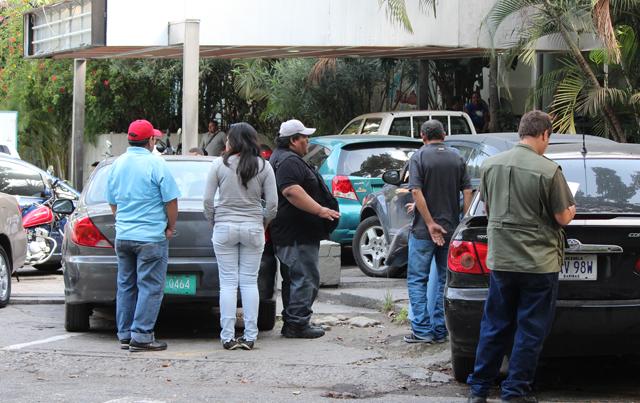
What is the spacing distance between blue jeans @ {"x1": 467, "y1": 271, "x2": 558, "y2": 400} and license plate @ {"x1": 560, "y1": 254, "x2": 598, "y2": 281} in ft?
0.85

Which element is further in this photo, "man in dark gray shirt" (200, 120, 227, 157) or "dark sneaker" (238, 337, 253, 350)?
"man in dark gray shirt" (200, 120, 227, 157)

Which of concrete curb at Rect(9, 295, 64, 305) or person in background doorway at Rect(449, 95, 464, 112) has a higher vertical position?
person in background doorway at Rect(449, 95, 464, 112)

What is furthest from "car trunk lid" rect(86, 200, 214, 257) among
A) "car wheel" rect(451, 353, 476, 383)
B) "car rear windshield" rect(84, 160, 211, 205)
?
"car wheel" rect(451, 353, 476, 383)

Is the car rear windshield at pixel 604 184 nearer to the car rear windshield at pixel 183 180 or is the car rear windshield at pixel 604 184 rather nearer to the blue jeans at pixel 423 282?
the blue jeans at pixel 423 282

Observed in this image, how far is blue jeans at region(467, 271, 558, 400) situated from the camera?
14.1ft

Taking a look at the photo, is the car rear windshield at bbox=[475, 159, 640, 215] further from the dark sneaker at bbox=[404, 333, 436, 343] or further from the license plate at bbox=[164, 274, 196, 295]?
the license plate at bbox=[164, 274, 196, 295]

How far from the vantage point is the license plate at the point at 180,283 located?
624 cm

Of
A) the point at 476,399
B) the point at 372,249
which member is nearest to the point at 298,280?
the point at 476,399

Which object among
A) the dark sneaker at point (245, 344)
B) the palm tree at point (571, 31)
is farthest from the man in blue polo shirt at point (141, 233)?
the palm tree at point (571, 31)

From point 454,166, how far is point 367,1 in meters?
8.14

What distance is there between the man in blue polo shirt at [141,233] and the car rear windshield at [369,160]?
14.6ft

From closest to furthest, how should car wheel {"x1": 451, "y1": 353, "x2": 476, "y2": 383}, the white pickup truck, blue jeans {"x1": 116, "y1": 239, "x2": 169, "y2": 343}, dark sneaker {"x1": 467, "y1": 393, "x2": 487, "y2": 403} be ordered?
1. dark sneaker {"x1": 467, "y1": 393, "x2": 487, "y2": 403}
2. car wheel {"x1": 451, "y1": 353, "x2": 476, "y2": 383}
3. blue jeans {"x1": 116, "y1": 239, "x2": 169, "y2": 343}
4. the white pickup truck

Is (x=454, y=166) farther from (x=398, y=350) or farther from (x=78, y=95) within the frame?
(x=78, y=95)

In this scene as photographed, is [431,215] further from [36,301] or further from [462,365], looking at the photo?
[36,301]
